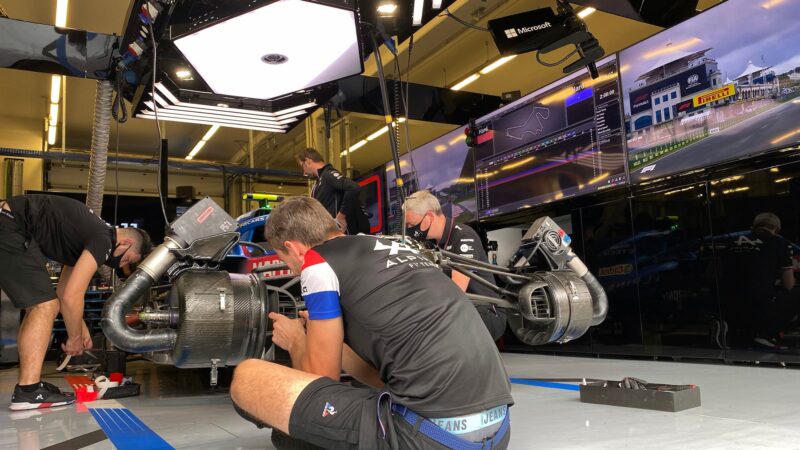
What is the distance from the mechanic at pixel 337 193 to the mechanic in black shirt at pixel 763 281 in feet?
10.3

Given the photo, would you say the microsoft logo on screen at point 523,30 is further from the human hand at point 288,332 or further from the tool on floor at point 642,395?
the human hand at point 288,332

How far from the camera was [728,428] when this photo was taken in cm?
245

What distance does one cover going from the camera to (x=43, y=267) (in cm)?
367

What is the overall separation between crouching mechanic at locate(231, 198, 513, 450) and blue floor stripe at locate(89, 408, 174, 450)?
781 millimetres

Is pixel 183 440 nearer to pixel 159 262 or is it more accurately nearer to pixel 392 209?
pixel 159 262

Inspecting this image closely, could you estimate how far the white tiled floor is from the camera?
2.31 m

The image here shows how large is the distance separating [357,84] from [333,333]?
442cm

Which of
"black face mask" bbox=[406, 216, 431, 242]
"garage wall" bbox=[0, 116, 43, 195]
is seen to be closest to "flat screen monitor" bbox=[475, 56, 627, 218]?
"black face mask" bbox=[406, 216, 431, 242]

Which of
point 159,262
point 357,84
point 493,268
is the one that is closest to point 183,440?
point 159,262

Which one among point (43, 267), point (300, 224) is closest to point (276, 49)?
point (300, 224)

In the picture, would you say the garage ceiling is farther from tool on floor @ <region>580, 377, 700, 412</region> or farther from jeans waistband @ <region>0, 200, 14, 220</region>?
tool on floor @ <region>580, 377, 700, 412</region>

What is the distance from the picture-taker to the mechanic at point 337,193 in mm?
5164

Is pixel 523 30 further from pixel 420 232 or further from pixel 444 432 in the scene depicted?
pixel 444 432

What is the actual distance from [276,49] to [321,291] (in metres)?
1.97
